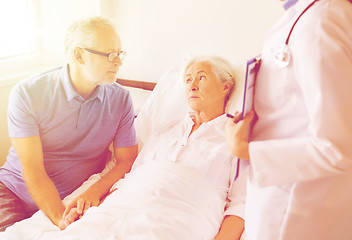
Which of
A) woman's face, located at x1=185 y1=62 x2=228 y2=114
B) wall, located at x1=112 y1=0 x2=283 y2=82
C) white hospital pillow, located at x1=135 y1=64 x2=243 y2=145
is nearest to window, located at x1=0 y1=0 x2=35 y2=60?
wall, located at x1=112 y1=0 x2=283 y2=82

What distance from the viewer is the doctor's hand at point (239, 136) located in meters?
0.86

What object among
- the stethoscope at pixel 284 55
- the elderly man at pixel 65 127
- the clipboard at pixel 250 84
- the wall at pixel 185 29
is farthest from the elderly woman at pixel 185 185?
the stethoscope at pixel 284 55

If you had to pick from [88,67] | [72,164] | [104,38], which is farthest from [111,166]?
[104,38]

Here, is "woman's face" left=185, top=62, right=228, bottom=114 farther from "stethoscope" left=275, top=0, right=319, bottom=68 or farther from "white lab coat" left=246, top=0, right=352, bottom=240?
"stethoscope" left=275, top=0, right=319, bottom=68

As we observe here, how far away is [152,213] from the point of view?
1.29 meters

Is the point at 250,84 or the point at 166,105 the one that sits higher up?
the point at 250,84

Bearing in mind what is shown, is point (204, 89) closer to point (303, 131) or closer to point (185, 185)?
point (185, 185)

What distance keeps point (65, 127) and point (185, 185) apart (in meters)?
0.66

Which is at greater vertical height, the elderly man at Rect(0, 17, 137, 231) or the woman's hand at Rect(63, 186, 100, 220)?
the elderly man at Rect(0, 17, 137, 231)

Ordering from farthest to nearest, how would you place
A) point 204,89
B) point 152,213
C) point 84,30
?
point 204,89
point 84,30
point 152,213

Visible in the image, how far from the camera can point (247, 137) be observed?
945 mm

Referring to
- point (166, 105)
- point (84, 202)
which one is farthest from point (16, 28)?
point (84, 202)

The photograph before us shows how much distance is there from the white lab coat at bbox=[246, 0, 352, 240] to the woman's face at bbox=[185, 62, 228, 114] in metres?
0.74

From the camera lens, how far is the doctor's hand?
0.86m
